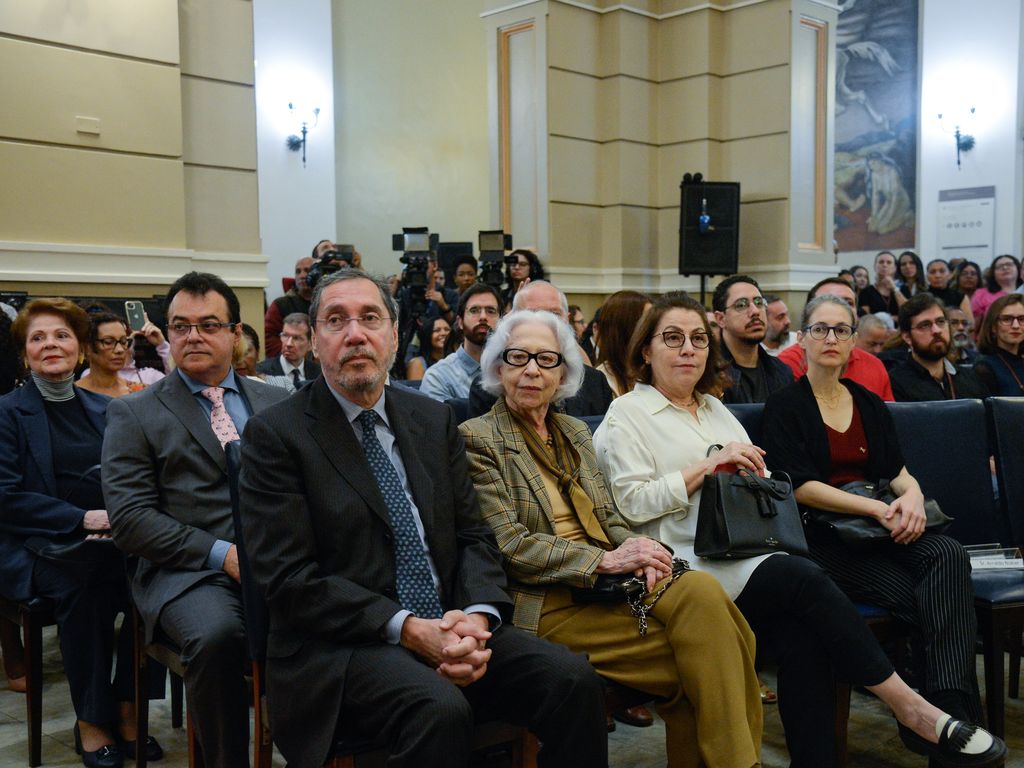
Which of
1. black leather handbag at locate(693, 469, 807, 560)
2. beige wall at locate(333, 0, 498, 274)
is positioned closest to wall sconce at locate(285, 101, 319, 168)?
beige wall at locate(333, 0, 498, 274)

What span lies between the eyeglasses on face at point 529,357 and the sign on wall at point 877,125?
37.7 feet

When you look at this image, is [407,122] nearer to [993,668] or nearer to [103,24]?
[103,24]

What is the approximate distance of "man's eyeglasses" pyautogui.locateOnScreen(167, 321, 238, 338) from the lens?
8.61 feet

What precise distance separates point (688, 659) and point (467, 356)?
6.40 feet

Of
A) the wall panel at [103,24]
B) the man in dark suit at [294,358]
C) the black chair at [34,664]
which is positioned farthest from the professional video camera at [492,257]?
the black chair at [34,664]

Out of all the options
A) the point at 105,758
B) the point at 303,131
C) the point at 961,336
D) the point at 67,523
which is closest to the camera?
the point at 105,758

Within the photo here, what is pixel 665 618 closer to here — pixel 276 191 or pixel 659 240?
pixel 659 240

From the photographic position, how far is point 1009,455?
10.0 ft

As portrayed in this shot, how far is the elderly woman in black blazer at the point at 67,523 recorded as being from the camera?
2.72 m

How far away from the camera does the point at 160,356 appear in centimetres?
462

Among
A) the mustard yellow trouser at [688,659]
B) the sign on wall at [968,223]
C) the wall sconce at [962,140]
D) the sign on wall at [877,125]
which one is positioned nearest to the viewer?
the mustard yellow trouser at [688,659]

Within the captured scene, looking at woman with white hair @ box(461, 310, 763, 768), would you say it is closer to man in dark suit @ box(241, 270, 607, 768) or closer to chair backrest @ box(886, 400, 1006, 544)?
man in dark suit @ box(241, 270, 607, 768)

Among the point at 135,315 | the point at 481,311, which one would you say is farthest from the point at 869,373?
the point at 135,315

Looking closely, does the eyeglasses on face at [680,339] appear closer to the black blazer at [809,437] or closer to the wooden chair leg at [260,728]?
the black blazer at [809,437]
